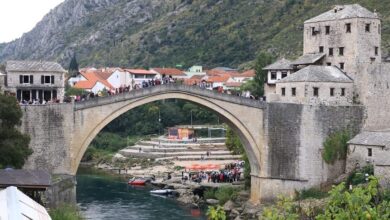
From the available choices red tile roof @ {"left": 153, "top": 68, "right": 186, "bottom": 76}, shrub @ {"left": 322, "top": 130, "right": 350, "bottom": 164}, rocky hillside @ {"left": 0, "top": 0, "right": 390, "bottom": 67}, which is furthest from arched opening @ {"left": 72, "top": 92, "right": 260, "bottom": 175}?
red tile roof @ {"left": 153, "top": 68, "right": 186, "bottom": 76}

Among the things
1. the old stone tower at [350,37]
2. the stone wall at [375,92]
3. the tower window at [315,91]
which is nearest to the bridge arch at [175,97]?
the tower window at [315,91]

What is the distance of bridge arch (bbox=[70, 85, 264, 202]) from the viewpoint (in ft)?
129

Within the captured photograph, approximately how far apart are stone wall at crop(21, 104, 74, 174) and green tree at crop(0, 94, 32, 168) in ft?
8.76

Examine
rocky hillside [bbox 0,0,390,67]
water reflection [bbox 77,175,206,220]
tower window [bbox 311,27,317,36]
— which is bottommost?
water reflection [bbox 77,175,206,220]

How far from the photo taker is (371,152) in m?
40.9

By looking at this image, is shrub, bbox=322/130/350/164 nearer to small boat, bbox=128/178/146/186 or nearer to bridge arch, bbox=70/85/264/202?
bridge arch, bbox=70/85/264/202

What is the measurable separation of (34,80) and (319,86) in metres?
17.6

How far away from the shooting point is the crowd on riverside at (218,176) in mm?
53031

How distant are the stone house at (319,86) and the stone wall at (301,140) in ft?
1.71

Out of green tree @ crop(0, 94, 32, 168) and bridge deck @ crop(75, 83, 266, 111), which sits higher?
bridge deck @ crop(75, 83, 266, 111)

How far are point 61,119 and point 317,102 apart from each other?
1566cm

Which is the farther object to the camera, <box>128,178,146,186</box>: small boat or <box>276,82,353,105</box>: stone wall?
<box>128,178,146,186</box>: small boat

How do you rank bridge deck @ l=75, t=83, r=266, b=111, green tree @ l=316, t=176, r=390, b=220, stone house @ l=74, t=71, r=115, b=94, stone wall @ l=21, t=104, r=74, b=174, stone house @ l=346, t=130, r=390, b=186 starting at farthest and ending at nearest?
stone house @ l=74, t=71, r=115, b=94, bridge deck @ l=75, t=83, r=266, b=111, stone house @ l=346, t=130, r=390, b=186, stone wall @ l=21, t=104, r=74, b=174, green tree @ l=316, t=176, r=390, b=220

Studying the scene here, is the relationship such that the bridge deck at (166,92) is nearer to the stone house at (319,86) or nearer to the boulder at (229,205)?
the stone house at (319,86)
